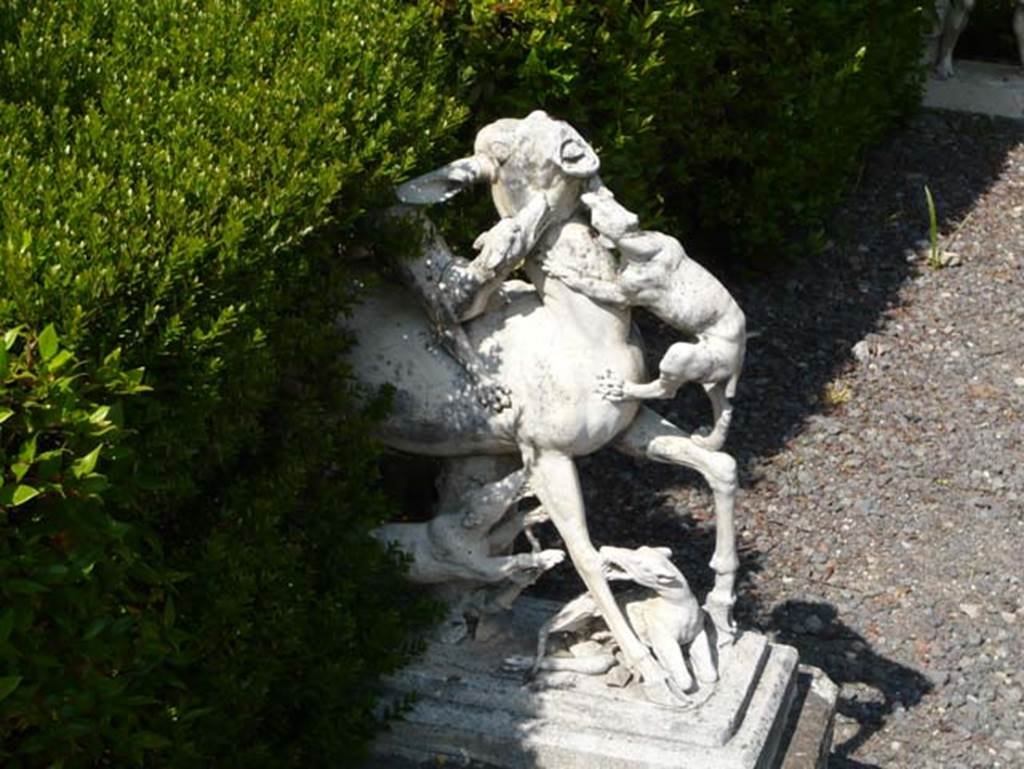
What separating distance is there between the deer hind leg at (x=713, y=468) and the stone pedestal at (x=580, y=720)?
0.16 meters

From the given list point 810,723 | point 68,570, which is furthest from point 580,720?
point 68,570

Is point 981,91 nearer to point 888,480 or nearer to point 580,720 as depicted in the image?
point 888,480

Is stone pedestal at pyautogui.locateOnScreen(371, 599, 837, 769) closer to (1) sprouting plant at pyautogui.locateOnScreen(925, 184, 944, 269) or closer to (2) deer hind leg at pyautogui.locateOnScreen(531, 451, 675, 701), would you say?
(2) deer hind leg at pyautogui.locateOnScreen(531, 451, 675, 701)

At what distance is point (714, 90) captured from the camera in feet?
25.1

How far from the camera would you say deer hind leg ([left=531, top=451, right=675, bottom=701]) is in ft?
15.9

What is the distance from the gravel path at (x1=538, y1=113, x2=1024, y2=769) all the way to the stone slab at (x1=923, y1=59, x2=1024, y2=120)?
41.1 inches

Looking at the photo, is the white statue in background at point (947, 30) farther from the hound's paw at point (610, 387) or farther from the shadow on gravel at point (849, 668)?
the hound's paw at point (610, 387)

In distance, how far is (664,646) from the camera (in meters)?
4.90

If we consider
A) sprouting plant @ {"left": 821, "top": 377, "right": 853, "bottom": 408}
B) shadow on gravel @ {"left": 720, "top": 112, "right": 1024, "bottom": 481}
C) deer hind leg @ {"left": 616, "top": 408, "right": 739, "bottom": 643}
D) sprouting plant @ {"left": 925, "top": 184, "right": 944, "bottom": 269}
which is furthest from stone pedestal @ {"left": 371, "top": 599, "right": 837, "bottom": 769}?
sprouting plant @ {"left": 925, "top": 184, "right": 944, "bottom": 269}

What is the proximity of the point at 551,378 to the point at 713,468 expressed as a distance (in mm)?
504

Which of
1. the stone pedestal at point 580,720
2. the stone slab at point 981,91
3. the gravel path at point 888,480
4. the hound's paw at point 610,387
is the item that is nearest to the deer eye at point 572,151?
the hound's paw at point 610,387

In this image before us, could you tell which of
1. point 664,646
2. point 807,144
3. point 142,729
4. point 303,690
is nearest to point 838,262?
point 807,144

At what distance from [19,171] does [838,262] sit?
538 cm

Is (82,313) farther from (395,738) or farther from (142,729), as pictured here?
(395,738)
